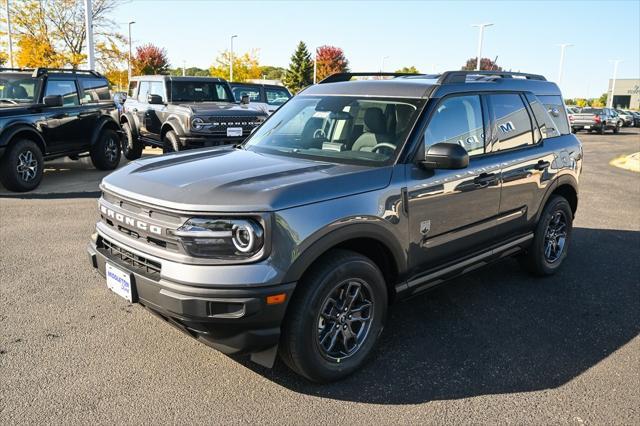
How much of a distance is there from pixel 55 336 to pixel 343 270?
2.20m

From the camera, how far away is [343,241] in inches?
124

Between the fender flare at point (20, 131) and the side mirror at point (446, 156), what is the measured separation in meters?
7.72

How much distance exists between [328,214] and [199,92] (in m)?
9.67

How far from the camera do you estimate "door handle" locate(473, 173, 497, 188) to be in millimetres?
4047

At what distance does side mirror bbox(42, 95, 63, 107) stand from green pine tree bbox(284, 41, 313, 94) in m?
55.5

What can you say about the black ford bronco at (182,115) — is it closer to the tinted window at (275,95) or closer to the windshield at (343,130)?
the tinted window at (275,95)

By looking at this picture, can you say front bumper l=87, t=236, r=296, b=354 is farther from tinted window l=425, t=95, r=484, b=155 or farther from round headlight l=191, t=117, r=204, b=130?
round headlight l=191, t=117, r=204, b=130

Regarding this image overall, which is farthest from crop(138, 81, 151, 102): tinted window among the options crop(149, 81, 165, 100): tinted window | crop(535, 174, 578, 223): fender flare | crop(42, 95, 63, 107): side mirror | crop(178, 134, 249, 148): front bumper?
crop(535, 174, 578, 223): fender flare

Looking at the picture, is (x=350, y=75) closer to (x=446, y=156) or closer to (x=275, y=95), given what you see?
(x=446, y=156)

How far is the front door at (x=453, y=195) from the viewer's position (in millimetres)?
3594

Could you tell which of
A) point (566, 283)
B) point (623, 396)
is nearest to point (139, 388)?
point (623, 396)

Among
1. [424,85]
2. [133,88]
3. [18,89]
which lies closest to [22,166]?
[18,89]

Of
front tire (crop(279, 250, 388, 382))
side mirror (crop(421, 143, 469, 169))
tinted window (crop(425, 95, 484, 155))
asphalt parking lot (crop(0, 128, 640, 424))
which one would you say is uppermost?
tinted window (crop(425, 95, 484, 155))

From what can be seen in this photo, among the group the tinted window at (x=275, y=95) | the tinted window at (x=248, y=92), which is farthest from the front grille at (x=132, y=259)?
the tinted window at (x=275, y=95)
